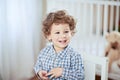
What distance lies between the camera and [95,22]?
6.63 ft

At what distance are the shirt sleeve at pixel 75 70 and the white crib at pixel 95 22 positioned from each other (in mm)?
773

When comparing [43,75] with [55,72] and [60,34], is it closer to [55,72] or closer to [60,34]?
[55,72]

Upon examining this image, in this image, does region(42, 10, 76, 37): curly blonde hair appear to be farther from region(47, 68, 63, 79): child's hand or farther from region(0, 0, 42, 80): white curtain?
region(0, 0, 42, 80): white curtain

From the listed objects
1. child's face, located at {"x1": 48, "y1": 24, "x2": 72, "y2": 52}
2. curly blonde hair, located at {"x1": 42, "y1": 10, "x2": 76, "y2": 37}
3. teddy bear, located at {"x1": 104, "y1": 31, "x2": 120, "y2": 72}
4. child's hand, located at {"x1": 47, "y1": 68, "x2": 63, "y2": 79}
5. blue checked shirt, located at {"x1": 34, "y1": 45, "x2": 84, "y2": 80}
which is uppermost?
curly blonde hair, located at {"x1": 42, "y1": 10, "x2": 76, "y2": 37}

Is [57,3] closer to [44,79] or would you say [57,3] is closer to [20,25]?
[20,25]

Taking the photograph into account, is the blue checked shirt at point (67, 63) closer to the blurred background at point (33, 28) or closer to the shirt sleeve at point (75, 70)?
the shirt sleeve at point (75, 70)

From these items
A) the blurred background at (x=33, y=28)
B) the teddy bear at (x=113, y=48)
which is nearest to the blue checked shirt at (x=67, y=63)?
the blurred background at (x=33, y=28)

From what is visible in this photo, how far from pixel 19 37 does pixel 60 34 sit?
0.82 metres

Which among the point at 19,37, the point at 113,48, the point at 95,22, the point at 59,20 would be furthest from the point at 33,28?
A: the point at 59,20

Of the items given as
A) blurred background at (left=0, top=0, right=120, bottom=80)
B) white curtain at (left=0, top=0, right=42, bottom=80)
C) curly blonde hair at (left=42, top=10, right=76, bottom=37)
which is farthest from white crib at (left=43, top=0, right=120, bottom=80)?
curly blonde hair at (left=42, top=10, right=76, bottom=37)

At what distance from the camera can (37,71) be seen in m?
1.08

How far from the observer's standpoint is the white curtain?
167 centimetres

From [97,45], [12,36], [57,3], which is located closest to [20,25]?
[12,36]

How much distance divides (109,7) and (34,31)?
0.67 metres
